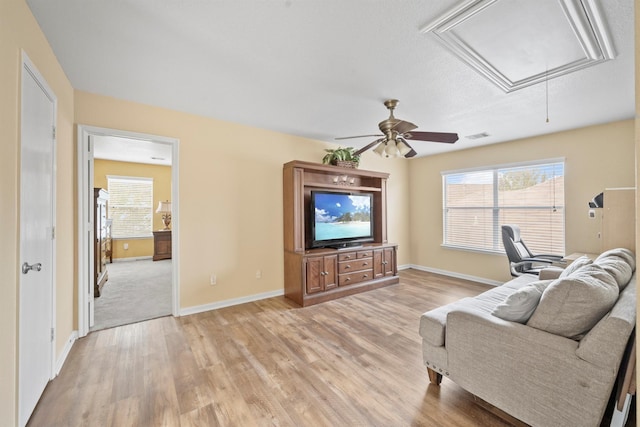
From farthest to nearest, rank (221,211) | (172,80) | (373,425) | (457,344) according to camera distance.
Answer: (221,211), (172,80), (457,344), (373,425)

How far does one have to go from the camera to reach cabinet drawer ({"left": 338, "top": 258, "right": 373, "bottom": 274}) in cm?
388

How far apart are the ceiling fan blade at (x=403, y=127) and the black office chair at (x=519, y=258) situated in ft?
7.20

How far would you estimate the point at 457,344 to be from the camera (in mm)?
1688

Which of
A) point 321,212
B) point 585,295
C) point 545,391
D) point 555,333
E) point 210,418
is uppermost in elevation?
point 321,212

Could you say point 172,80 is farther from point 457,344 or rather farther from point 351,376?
point 457,344

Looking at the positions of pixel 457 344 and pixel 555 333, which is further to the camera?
pixel 457 344

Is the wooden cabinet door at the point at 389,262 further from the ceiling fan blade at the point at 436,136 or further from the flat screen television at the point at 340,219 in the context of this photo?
the ceiling fan blade at the point at 436,136

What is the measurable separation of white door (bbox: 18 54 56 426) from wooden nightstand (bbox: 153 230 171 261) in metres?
5.14

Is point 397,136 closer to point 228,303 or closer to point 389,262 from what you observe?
point 389,262

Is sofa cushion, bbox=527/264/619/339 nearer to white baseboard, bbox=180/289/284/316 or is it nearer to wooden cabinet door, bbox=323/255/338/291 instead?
wooden cabinet door, bbox=323/255/338/291

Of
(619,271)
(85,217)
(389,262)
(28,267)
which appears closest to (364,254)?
(389,262)

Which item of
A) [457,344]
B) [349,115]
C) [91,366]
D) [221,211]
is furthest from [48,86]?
[457,344]

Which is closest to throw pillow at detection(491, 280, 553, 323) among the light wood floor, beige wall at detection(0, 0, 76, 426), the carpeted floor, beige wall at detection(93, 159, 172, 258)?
the light wood floor

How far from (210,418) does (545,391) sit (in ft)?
6.14
